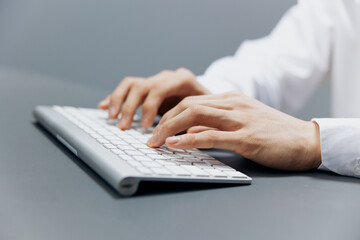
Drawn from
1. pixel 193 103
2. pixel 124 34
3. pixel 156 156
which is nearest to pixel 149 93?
pixel 193 103

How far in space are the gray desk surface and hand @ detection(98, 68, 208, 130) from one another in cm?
21

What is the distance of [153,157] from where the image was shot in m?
0.56

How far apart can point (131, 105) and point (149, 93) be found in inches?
2.7

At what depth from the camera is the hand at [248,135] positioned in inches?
24.0

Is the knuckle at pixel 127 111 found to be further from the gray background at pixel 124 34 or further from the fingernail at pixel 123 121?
the gray background at pixel 124 34

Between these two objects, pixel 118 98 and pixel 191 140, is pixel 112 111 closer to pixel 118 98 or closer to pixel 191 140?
pixel 118 98

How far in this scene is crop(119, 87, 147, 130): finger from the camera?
79 centimetres

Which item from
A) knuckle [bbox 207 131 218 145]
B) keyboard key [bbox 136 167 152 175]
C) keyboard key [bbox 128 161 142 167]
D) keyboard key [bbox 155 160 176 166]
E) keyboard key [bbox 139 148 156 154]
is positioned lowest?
keyboard key [bbox 139 148 156 154]

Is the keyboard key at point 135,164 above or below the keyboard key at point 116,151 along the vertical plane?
above

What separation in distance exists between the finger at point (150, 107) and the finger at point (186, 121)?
18 centimetres

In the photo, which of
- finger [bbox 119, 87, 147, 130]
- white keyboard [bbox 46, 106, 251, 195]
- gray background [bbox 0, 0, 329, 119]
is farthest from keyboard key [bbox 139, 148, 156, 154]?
gray background [bbox 0, 0, 329, 119]

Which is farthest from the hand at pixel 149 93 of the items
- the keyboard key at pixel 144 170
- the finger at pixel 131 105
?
the keyboard key at pixel 144 170

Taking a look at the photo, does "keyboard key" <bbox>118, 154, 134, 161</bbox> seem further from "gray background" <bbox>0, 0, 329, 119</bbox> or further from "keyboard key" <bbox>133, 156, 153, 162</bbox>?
"gray background" <bbox>0, 0, 329, 119</bbox>

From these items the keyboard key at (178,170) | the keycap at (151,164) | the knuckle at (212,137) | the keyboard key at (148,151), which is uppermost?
the knuckle at (212,137)
